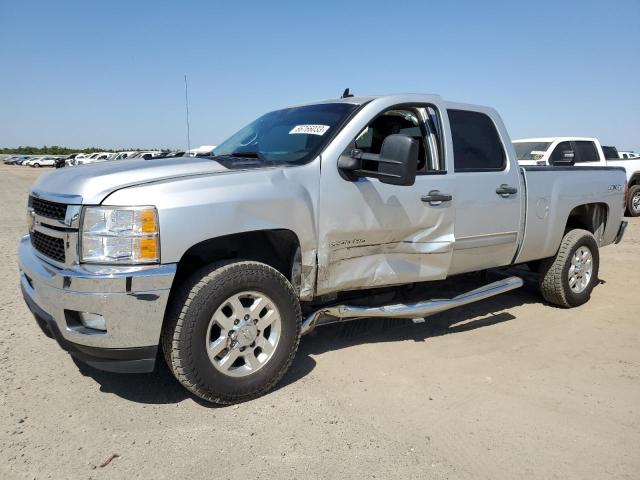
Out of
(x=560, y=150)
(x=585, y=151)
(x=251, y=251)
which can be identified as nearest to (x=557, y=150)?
(x=560, y=150)

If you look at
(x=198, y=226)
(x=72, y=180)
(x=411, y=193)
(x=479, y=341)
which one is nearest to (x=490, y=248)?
(x=479, y=341)

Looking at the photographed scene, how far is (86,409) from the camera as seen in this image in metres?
2.95

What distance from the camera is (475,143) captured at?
425 centimetres

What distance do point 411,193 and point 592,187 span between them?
108 inches

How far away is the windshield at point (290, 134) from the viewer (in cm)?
348

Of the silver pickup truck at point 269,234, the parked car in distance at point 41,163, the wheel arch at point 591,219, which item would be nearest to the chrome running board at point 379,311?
the silver pickup truck at point 269,234

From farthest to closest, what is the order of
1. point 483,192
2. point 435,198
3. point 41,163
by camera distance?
1. point 41,163
2. point 483,192
3. point 435,198

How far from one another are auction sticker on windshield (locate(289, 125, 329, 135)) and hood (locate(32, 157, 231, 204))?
752mm

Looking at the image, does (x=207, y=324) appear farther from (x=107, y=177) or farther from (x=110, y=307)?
(x=107, y=177)

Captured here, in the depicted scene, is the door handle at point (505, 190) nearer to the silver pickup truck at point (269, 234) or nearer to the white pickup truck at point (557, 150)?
the silver pickup truck at point (269, 234)

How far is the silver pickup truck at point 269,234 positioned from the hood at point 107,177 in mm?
12

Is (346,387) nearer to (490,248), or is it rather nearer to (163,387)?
(163,387)

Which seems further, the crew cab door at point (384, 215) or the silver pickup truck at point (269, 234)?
the crew cab door at point (384, 215)

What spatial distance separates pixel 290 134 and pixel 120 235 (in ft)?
5.40
